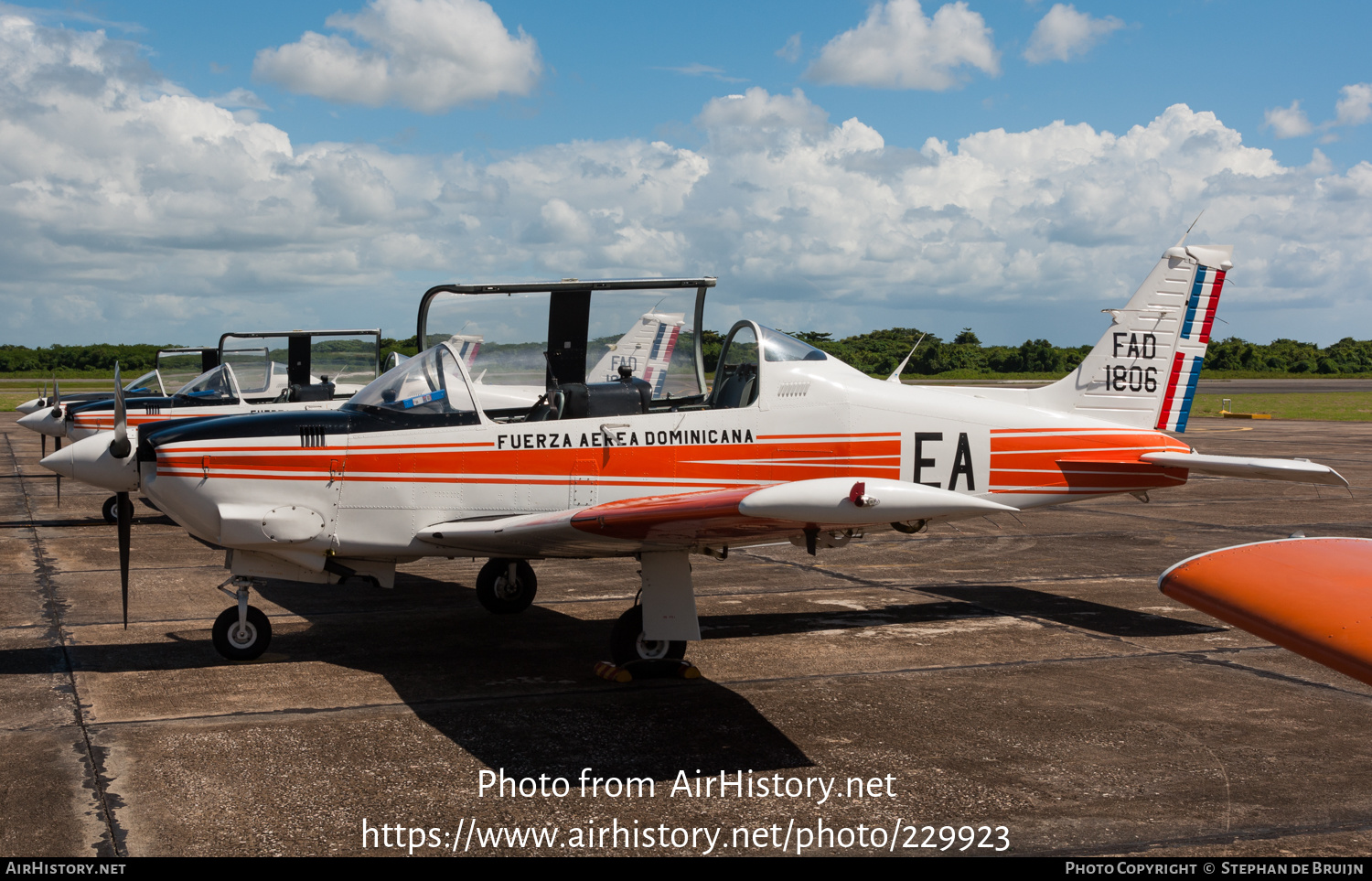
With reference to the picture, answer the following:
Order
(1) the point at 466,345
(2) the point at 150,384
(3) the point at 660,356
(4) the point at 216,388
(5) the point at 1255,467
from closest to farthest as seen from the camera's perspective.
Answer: (5) the point at 1255,467 → (1) the point at 466,345 → (3) the point at 660,356 → (4) the point at 216,388 → (2) the point at 150,384

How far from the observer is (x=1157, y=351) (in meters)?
8.88

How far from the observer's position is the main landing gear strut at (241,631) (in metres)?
6.76

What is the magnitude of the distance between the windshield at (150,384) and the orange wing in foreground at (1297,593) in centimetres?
1864

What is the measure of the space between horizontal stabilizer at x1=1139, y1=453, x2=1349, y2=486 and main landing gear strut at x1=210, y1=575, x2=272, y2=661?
6.71 meters

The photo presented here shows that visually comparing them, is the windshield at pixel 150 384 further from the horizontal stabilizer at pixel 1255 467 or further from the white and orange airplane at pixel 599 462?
the horizontal stabilizer at pixel 1255 467

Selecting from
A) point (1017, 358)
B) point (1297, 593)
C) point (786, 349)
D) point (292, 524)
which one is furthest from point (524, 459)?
point (1017, 358)

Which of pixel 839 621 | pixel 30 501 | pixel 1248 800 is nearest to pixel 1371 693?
pixel 1248 800

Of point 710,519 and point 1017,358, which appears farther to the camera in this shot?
point 1017,358

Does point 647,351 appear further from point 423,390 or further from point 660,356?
point 423,390

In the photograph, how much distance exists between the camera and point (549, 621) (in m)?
8.27

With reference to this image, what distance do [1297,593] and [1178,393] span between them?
23.0ft

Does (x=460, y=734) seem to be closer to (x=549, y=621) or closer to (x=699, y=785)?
(x=699, y=785)

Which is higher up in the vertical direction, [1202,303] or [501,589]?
[1202,303]

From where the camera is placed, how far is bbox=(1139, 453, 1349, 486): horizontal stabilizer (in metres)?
A: 6.96
